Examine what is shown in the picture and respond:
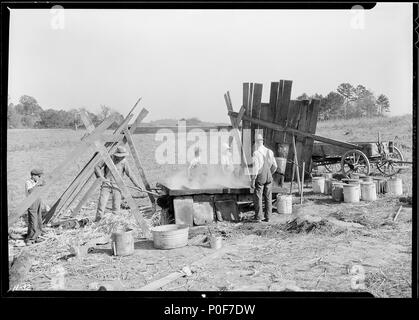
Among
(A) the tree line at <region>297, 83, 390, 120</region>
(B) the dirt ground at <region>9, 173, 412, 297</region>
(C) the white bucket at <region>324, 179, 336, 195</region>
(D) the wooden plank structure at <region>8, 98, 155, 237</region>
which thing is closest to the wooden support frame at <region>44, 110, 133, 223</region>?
(D) the wooden plank structure at <region>8, 98, 155, 237</region>

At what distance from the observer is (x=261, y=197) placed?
8359mm

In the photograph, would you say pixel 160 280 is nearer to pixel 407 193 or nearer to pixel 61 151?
pixel 407 193

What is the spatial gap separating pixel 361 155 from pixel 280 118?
2783 millimetres

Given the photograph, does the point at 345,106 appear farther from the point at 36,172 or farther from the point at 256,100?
the point at 36,172

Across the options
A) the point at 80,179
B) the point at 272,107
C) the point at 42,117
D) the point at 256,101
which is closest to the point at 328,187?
the point at 272,107

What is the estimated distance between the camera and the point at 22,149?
22.8 m

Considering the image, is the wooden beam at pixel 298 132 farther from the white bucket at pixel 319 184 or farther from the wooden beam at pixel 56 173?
the wooden beam at pixel 56 173

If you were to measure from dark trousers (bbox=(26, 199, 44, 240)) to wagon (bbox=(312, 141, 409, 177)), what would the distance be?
8125 millimetres

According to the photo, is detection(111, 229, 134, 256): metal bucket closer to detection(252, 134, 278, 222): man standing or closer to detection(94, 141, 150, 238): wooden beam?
detection(94, 141, 150, 238): wooden beam

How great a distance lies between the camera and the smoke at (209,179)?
29.8ft

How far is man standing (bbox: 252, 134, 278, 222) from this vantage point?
8281 millimetres
